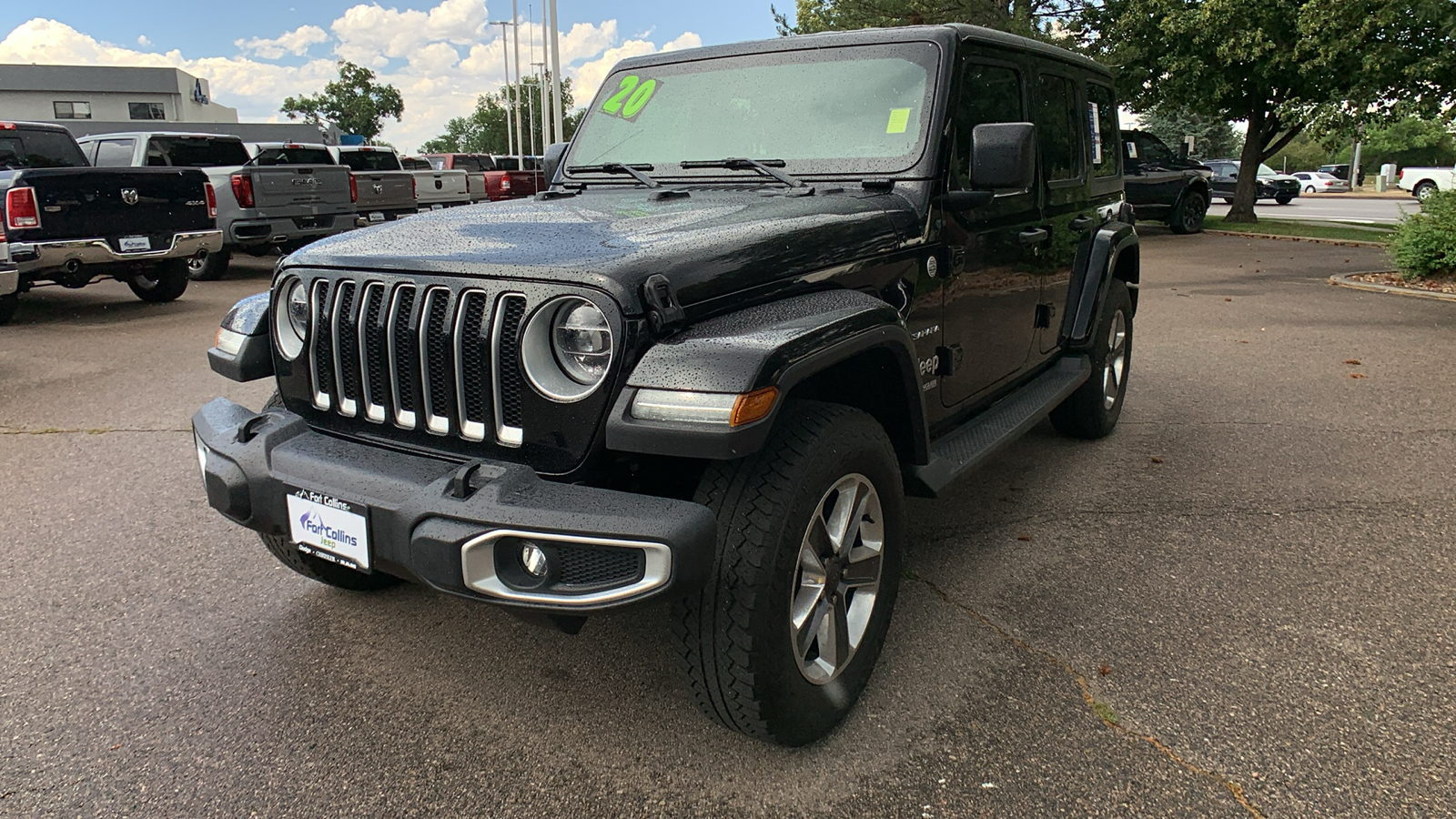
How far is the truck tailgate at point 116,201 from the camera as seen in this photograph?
345 inches

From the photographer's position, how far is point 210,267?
12.9 m

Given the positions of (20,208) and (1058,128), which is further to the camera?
(20,208)

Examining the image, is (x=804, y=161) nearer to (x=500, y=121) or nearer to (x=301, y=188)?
(x=301, y=188)

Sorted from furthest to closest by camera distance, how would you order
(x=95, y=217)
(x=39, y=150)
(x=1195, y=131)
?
(x=1195, y=131), (x=39, y=150), (x=95, y=217)

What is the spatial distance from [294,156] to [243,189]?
259 cm

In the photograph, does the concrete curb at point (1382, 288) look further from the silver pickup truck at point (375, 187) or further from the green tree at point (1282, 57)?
the silver pickup truck at point (375, 187)

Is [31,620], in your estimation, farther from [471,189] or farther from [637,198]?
[471,189]

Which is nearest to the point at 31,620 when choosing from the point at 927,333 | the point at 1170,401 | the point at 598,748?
the point at 598,748

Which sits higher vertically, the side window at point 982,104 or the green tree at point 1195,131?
the green tree at point 1195,131

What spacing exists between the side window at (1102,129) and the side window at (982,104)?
1076 mm

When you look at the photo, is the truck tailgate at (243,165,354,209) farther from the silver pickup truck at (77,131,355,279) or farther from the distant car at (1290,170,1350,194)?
the distant car at (1290,170,1350,194)

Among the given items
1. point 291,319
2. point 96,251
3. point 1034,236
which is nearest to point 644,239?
point 291,319

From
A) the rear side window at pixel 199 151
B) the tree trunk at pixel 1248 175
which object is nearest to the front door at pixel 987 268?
the rear side window at pixel 199 151

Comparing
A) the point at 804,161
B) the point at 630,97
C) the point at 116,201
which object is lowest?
the point at 116,201
